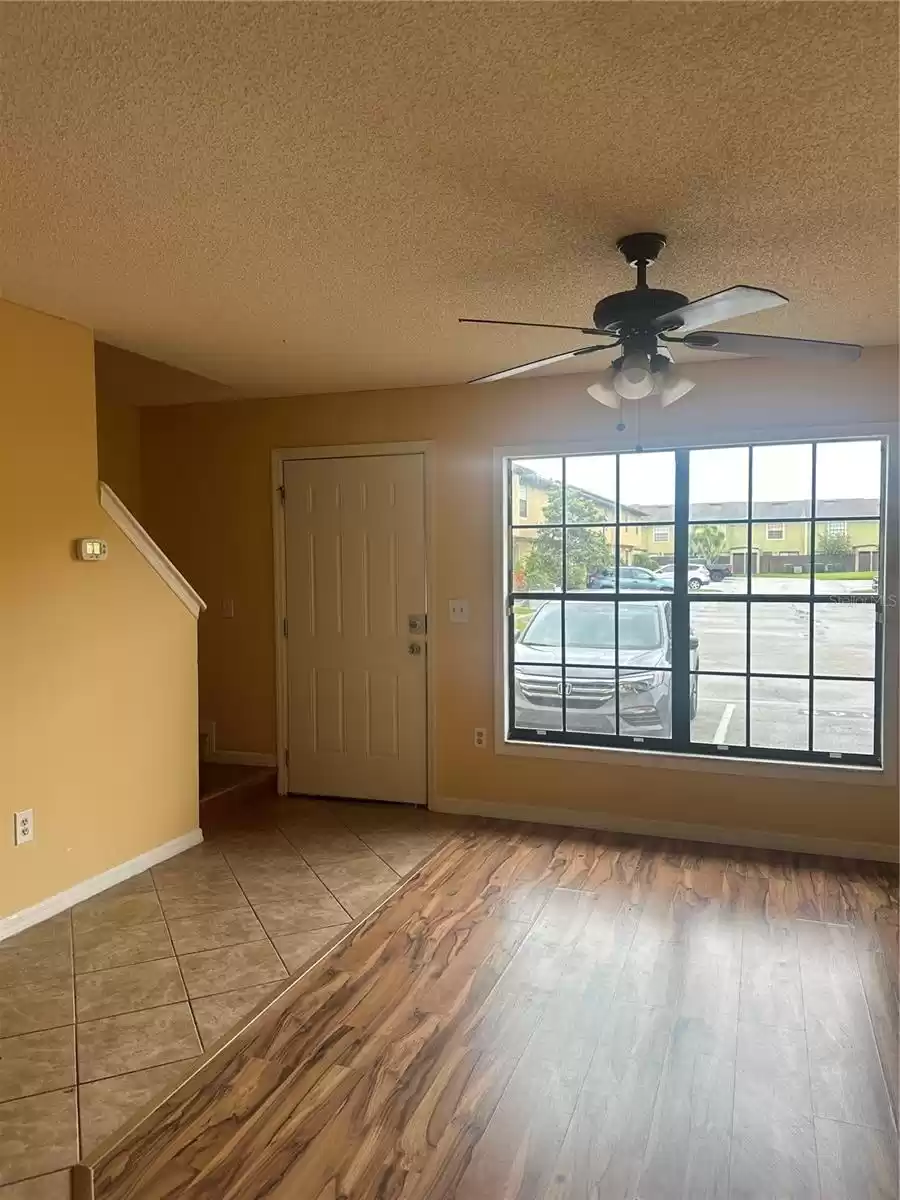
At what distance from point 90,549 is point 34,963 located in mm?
1608

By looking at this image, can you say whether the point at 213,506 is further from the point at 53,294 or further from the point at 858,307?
the point at 858,307

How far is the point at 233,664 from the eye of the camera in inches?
207

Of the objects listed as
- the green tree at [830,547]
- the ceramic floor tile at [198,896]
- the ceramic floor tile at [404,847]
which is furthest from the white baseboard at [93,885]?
the green tree at [830,547]

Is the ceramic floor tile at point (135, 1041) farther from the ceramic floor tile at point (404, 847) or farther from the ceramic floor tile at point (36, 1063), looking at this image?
the ceramic floor tile at point (404, 847)

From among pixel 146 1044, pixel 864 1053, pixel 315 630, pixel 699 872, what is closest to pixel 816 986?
pixel 864 1053

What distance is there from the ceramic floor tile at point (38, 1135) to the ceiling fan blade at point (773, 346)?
2.73 meters

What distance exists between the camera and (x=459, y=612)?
465 cm

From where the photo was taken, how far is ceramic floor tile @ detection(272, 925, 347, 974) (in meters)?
2.98

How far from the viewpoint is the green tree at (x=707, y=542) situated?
13.9 feet

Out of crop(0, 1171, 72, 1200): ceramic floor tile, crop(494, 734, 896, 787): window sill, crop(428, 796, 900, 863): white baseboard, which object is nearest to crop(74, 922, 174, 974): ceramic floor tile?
crop(0, 1171, 72, 1200): ceramic floor tile

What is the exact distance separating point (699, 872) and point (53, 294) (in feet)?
11.8

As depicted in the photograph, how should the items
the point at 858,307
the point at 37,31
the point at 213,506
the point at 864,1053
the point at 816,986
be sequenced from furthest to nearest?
1. the point at 213,506
2. the point at 858,307
3. the point at 816,986
4. the point at 864,1053
5. the point at 37,31

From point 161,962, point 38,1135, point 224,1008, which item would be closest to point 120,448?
point 161,962

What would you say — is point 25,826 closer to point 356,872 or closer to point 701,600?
point 356,872
